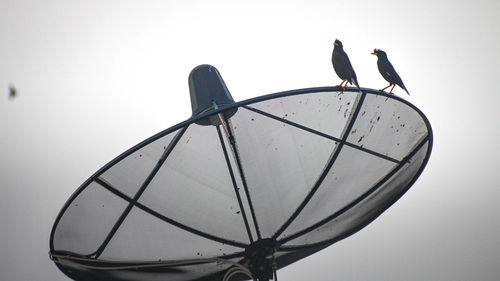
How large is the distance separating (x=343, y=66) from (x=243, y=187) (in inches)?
91.9

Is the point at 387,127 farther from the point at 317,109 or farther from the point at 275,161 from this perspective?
the point at 275,161

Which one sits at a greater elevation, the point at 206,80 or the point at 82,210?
the point at 206,80

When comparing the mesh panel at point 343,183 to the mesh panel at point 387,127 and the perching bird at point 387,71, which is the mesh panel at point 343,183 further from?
the perching bird at point 387,71

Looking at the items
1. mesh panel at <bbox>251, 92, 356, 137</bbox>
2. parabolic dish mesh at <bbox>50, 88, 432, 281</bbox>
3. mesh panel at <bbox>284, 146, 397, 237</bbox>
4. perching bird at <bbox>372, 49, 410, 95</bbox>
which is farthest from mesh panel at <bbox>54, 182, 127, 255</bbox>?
perching bird at <bbox>372, 49, 410, 95</bbox>

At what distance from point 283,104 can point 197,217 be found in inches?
103

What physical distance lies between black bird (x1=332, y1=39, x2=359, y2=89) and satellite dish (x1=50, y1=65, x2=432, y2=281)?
→ 18.1 inches

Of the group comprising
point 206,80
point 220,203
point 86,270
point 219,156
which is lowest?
point 86,270

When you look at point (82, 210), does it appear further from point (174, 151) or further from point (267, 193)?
point (267, 193)

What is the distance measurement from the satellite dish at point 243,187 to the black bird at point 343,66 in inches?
18.1

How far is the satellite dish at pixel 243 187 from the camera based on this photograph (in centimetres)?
555

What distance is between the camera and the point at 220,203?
6.66 metres

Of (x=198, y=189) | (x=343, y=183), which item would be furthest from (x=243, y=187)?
(x=343, y=183)

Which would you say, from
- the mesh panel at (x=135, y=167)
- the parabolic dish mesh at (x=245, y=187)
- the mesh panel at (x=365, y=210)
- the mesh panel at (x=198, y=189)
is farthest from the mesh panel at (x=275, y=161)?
the mesh panel at (x=135, y=167)

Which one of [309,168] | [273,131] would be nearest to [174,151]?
[273,131]
